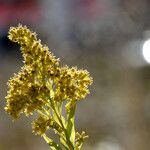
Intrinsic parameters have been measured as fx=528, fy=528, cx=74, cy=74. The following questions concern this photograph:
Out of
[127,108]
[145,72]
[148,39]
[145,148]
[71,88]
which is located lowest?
[71,88]

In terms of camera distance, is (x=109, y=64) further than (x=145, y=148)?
Yes

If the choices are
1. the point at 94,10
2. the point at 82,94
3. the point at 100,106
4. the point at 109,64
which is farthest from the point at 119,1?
the point at 82,94

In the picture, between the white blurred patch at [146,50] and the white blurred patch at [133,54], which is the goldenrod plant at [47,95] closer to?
the white blurred patch at [133,54]

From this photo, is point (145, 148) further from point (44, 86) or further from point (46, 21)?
point (46, 21)

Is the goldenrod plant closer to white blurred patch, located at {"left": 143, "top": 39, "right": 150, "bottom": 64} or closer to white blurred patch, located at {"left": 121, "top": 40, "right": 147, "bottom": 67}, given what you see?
white blurred patch, located at {"left": 121, "top": 40, "right": 147, "bottom": 67}

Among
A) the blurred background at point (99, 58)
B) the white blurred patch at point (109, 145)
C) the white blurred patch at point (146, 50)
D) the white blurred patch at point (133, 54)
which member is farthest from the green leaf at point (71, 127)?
the white blurred patch at point (146, 50)

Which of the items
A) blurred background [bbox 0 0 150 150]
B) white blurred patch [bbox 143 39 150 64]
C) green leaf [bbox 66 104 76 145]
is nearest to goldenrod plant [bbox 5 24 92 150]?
green leaf [bbox 66 104 76 145]

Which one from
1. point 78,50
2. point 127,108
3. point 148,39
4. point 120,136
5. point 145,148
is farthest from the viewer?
point 148,39

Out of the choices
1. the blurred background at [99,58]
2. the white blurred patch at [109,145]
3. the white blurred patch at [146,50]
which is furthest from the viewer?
the white blurred patch at [146,50]
